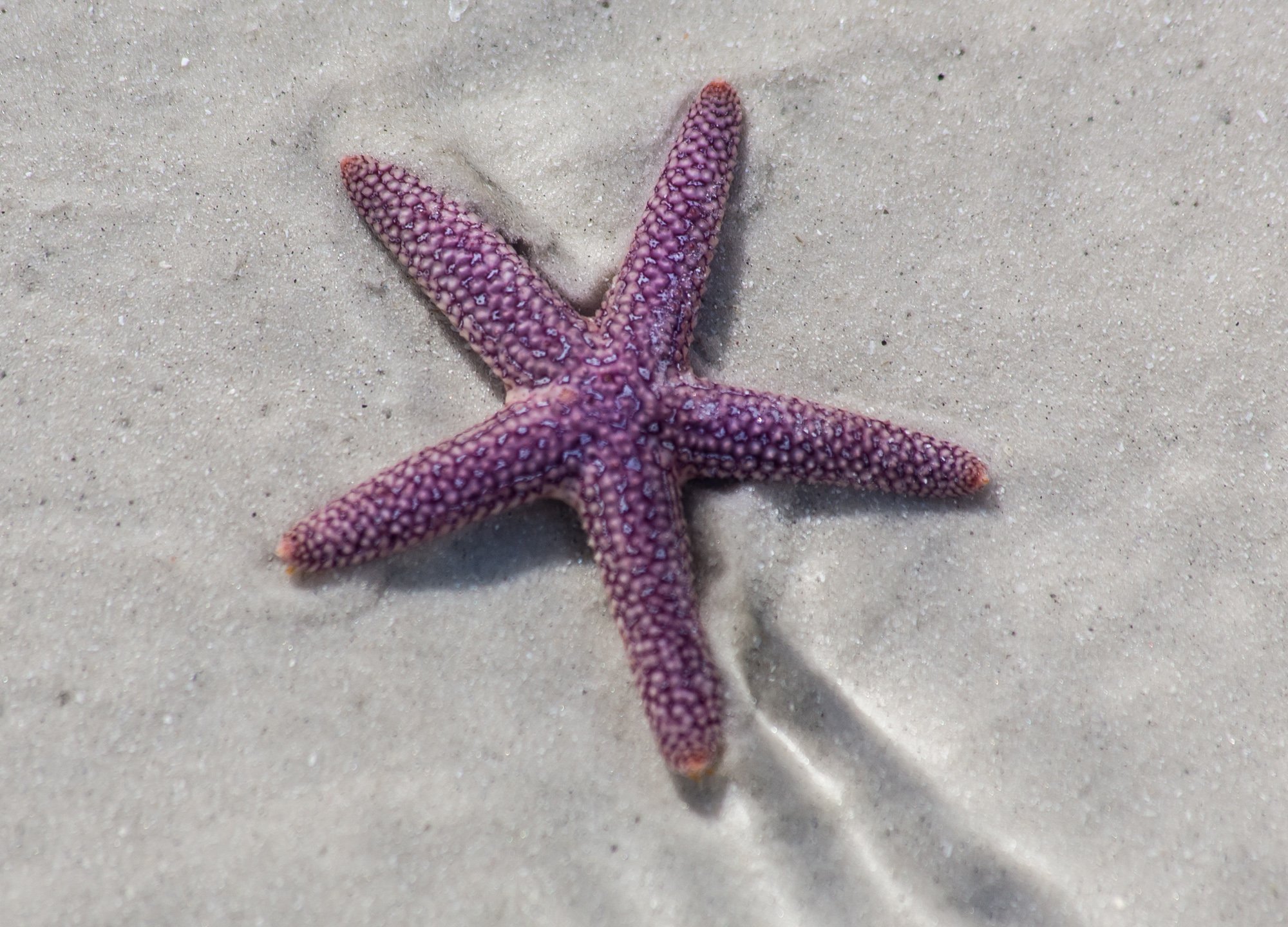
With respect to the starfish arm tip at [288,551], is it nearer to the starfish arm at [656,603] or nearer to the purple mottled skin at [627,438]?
the purple mottled skin at [627,438]

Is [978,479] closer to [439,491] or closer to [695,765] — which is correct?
[695,765]

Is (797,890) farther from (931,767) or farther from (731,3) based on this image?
(731,3)

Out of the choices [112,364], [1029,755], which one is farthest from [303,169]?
[1029,755]

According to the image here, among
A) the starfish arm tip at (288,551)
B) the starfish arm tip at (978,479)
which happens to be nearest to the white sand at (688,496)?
the starfish arm tip at (978,479)

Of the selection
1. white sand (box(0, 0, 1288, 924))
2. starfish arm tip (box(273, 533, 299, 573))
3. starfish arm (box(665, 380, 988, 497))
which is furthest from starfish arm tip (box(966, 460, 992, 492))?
starfish arm tip (box(273, 533, 299, 573))

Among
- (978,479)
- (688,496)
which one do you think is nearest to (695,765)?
(688,496)

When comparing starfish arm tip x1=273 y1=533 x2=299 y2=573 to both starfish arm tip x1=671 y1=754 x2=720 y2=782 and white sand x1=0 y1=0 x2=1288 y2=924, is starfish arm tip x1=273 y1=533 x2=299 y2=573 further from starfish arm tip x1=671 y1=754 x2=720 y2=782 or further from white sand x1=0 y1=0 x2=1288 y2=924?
starfish arm tip x1=671 y1=754 x2=720 y2=782
